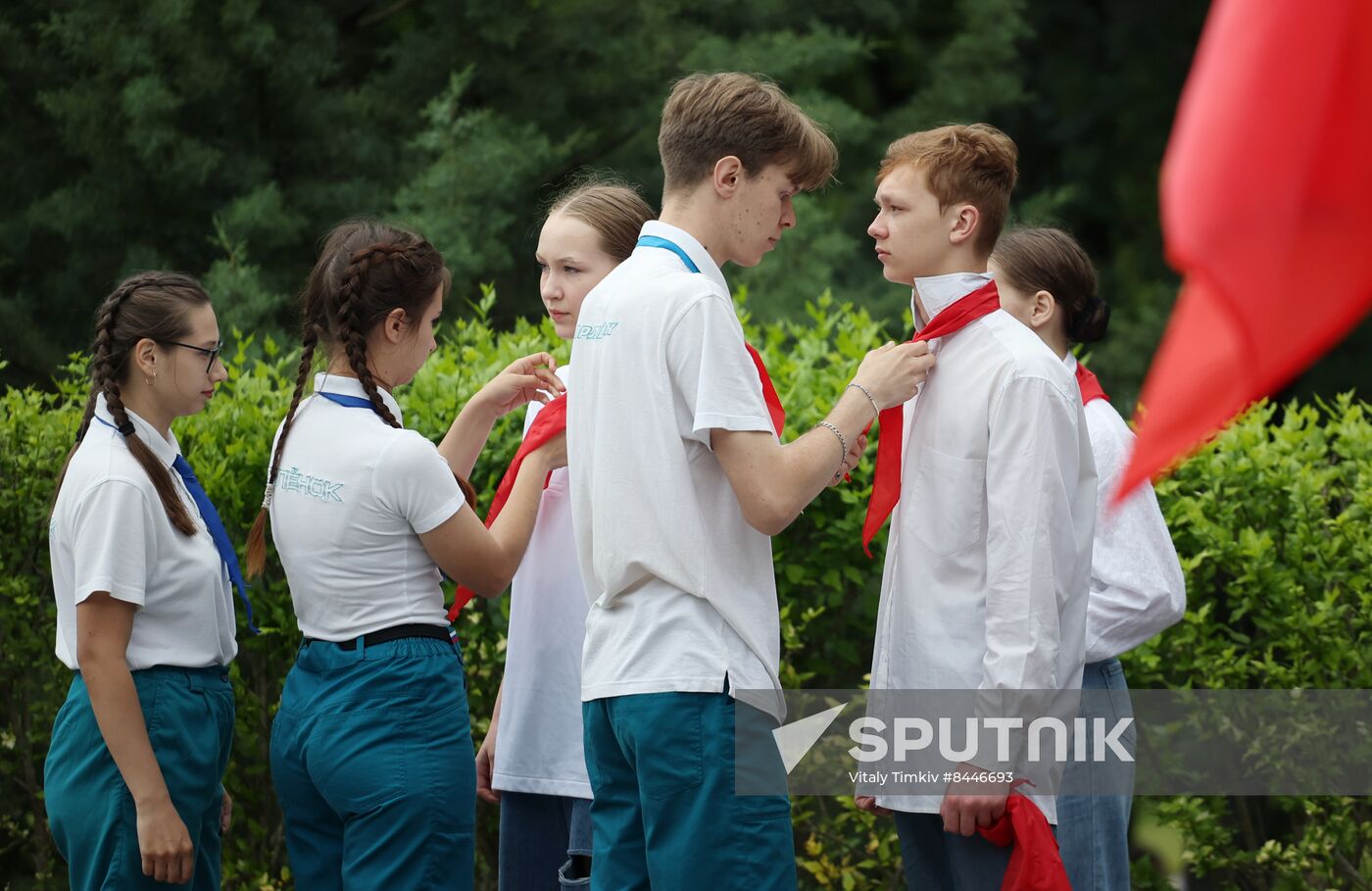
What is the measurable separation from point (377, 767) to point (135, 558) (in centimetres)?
69

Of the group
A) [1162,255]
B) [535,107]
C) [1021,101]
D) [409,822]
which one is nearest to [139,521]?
[409,822]

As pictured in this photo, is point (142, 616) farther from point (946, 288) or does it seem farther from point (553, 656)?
point (946, 288)

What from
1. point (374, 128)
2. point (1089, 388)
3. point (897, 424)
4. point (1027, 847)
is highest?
point (374, 128)

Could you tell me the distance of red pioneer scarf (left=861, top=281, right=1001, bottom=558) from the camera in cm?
287

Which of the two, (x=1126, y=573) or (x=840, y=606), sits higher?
(x=840, y=606)

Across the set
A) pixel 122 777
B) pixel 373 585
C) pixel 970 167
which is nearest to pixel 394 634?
pixel 373 585

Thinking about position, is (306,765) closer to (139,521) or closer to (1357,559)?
(139,521)

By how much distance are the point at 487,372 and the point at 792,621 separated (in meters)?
1.30

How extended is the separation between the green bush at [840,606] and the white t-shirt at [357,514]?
1584mm

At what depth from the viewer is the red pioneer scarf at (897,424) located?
287 centimetres

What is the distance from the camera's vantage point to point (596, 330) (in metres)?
2.67

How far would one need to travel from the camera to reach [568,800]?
3465mm

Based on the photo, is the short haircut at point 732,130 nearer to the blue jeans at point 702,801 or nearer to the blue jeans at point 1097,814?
the blue jeans at point 702,801

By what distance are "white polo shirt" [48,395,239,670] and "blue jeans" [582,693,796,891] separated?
1.18 m
